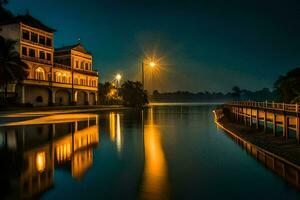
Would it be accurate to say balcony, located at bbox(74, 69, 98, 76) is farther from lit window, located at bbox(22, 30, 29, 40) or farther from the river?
the river

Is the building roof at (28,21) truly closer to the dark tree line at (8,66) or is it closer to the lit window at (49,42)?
the lit window at (49,42)

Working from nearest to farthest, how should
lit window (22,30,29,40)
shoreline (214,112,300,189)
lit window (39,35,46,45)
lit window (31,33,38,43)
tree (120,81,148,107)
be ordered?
shoreline (214,112,300,189) → lit window (22,30,29,40) → lit window (31,33,38,43) → lit window (39,35,46,45) → tree (120,81,148,107)

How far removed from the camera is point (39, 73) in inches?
2115

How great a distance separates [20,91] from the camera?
1900 inches

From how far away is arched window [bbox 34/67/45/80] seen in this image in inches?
2077

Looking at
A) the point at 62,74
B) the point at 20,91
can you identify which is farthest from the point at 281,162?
the point at 62,74

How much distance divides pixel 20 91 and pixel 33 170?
4338cm

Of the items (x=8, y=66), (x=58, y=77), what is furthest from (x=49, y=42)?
(x=8, y=66)

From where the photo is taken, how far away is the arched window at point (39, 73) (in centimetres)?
5275

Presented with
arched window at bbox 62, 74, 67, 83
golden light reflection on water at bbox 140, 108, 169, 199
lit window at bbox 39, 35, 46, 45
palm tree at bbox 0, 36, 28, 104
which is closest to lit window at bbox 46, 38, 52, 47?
lit window at bbox 39, 35, 46, 45

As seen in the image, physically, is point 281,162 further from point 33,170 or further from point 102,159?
point 33,170

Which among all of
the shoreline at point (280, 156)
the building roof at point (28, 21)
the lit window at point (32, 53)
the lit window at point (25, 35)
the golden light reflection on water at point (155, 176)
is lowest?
the shoreline at point (280, 156)

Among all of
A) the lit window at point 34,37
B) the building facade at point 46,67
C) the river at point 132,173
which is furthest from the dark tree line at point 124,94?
the river at point 132,173

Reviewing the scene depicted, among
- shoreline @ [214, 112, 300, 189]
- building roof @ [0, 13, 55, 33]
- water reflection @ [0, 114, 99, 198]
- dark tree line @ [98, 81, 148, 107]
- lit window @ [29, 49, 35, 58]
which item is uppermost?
building roof @ [0, 13, 55, 33]
